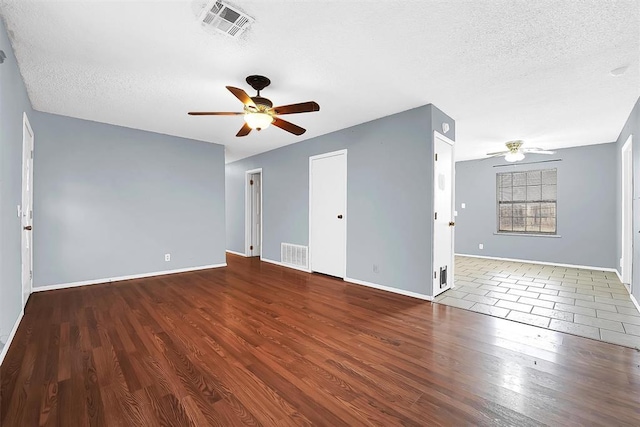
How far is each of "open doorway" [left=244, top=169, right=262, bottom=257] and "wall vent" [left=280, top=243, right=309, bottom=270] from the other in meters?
1.33

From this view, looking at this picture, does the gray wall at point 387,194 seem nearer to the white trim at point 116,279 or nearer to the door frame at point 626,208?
the white trim at point 116,279

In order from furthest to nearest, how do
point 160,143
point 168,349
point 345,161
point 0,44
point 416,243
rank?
point 160,143
point 345,161
point 416,243
point 168,349
point 0,44

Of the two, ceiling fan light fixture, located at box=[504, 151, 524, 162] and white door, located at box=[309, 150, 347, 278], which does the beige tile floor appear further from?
ceiling fan light fixture, located at box=[504, 151, 524, 162]

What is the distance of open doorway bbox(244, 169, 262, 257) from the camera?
6.80m

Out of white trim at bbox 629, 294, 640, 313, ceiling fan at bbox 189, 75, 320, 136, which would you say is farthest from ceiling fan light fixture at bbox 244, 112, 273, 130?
white trim at bbox 629, 294, 640, 313

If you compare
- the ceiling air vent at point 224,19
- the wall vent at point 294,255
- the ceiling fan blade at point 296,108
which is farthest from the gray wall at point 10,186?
the wall vent at point 294,255

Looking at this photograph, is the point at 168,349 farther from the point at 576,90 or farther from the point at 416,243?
the point at 576,90

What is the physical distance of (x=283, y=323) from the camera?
108 inches

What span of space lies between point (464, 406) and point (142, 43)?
137 inches

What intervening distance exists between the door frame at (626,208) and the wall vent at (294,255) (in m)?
4.85

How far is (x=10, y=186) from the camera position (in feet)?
7.71

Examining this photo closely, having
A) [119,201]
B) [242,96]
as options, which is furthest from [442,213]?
[119,201]

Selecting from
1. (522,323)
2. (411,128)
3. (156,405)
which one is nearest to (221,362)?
(156,405)

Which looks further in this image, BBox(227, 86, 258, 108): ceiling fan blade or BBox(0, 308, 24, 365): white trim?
BBox(227, 86, 258, 108): ceiling fan blade
